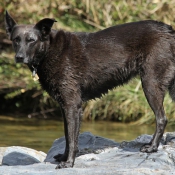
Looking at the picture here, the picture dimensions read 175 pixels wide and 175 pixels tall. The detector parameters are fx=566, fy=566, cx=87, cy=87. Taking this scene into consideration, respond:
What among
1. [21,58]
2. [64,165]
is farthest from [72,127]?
[21,58]

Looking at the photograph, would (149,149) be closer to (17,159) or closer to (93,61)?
(93,61)

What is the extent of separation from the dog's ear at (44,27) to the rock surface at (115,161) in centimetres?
141

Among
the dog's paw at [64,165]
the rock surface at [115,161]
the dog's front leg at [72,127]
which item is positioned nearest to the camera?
the rock surface at [115,161]

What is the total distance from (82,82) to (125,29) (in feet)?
2.59

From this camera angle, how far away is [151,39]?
6297mm

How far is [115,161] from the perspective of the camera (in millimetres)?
5938

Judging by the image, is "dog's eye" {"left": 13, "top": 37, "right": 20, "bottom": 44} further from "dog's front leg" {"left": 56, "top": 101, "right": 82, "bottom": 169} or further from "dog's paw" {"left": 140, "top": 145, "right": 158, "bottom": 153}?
"dog's paw" {"left": 140, "top": 145, "right": 158, "bottom": 153}

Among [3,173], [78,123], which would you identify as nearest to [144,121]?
[78,123]

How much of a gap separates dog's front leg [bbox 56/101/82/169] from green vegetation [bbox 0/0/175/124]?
20.8 ft

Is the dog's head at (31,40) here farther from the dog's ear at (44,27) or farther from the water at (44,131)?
the water at (44,131)

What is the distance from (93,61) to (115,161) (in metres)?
1.16

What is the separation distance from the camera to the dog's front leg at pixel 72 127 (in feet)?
19.6

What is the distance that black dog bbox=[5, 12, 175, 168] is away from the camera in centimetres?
612

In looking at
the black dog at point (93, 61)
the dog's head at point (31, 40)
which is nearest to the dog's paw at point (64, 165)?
the black dog at point (93, 61)
